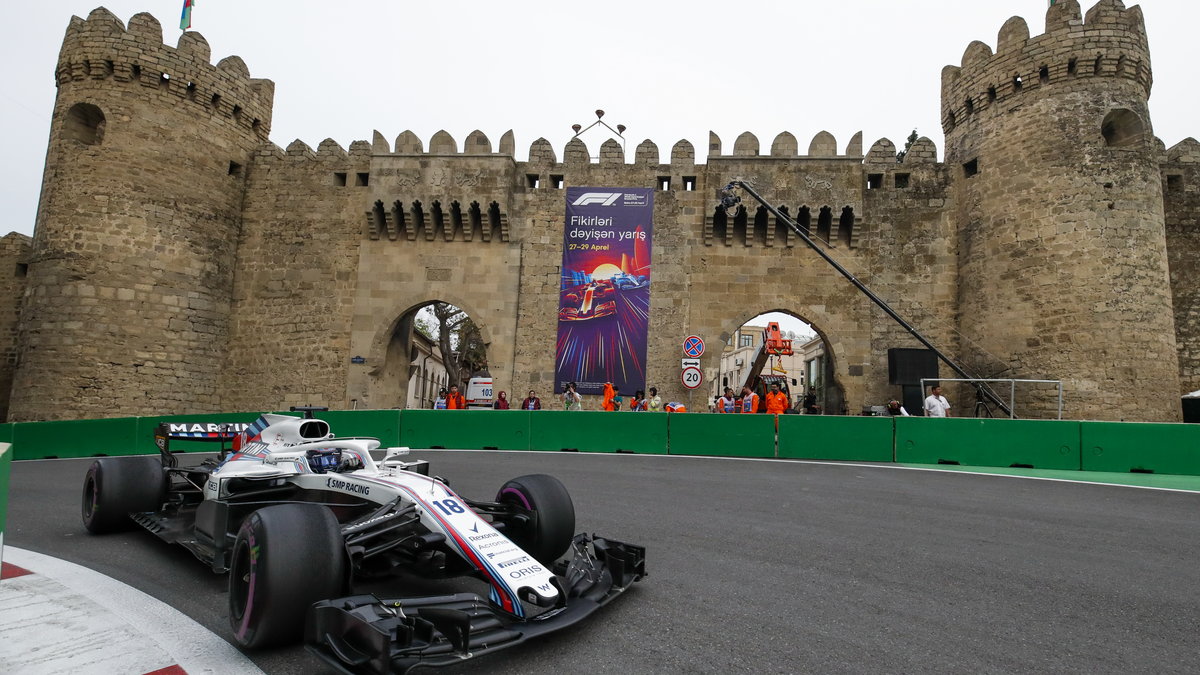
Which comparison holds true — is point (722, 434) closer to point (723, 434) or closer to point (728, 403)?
point (723, 434)

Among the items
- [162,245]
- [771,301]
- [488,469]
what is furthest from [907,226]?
[162,245]

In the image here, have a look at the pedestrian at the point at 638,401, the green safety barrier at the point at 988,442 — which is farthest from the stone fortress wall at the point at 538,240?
the green safety barrier at the point at 988,442

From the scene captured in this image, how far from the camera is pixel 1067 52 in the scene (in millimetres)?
16328

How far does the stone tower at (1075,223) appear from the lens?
15344 millimetres

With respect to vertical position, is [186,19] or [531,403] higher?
[186,19]

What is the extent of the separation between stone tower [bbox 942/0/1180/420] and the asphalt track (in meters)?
8.21

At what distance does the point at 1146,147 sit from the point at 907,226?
5354 millimetres

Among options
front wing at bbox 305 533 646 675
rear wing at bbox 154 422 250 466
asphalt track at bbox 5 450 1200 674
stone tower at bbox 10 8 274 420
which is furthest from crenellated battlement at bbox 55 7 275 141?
front wing at bbox 305 533 646 675

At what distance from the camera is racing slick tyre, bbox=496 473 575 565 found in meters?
4.25

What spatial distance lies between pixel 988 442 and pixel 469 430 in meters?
10.1

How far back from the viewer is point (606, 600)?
353cm

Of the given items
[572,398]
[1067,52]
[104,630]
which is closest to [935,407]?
[572,398]

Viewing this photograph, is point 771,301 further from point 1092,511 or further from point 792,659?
point 792,659

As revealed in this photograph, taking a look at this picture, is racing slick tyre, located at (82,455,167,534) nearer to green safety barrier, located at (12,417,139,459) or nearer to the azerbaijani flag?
green safety barrier, located at (12,417,139,459)
